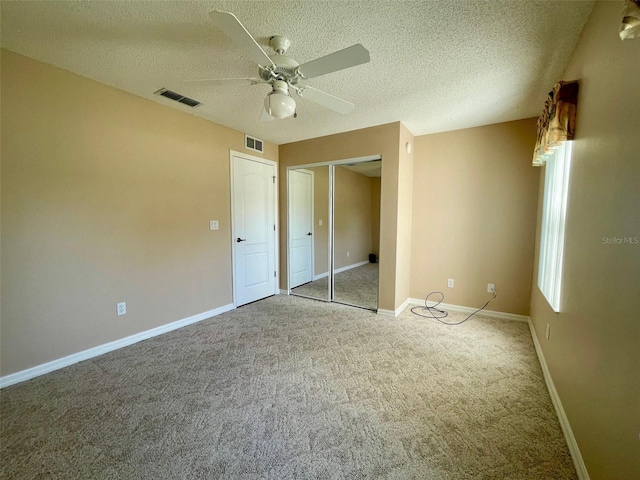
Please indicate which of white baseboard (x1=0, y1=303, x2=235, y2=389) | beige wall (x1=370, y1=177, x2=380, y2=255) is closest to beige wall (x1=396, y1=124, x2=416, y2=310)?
beige wall (x1=370, y1=177, x2=380, y2=255)

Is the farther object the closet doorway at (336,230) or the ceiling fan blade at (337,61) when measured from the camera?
the closet doorway at (336,230)

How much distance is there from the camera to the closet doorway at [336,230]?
13.1ft

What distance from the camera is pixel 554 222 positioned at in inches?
85.8

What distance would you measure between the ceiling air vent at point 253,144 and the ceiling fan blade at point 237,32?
225cm

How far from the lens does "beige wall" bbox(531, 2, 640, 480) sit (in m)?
0.97

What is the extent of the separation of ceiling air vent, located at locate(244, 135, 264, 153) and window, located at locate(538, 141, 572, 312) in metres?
3.36

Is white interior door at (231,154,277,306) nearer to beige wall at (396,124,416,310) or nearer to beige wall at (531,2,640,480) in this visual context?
beige wall at (396,124,416,310)

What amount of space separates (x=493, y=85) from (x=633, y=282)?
81.1 inches

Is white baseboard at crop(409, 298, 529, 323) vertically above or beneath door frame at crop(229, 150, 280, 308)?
beneath

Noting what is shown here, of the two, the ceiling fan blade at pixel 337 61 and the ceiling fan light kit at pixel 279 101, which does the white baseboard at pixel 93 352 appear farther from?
the ceiling fan blade at pixel 337 61

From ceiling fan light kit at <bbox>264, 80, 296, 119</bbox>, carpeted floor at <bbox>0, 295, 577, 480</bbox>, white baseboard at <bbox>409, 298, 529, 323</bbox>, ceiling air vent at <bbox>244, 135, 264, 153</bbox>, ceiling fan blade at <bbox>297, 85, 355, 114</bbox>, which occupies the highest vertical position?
Result: ceiling air vent at <bbox>244, 135, 264, 153</bbox>

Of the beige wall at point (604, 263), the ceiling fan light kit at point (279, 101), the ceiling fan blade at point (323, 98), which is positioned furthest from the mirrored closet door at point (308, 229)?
the beige wall at point (604, 263)

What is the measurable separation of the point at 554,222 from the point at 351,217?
262cm

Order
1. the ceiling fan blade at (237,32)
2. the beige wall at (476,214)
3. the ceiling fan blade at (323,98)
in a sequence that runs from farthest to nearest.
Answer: the beige wall at (476,214) < the ceiling fan blade at (323,98) < the ceiling fan blade at (237,32)
